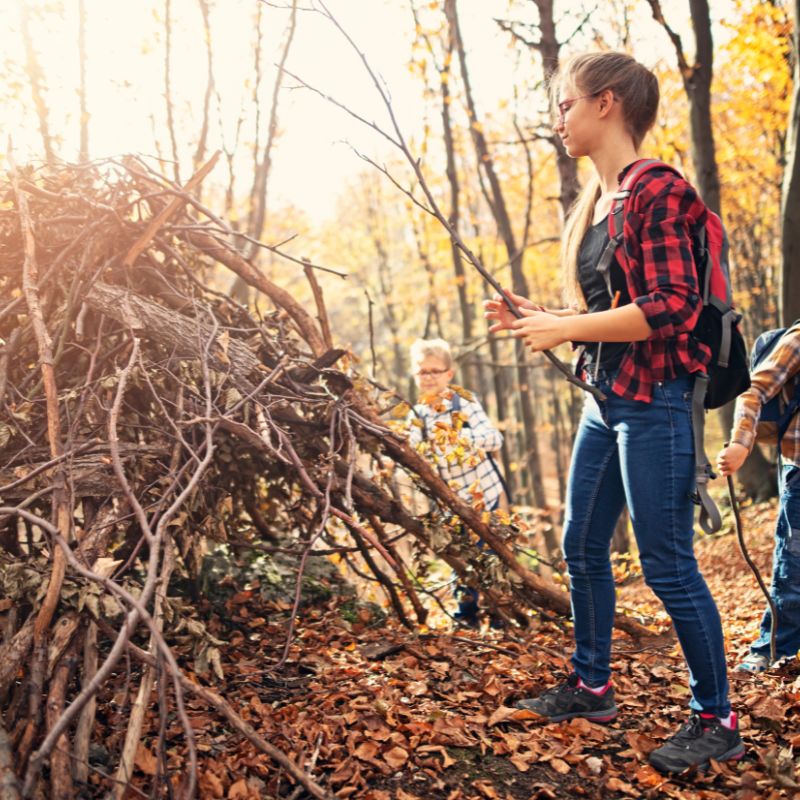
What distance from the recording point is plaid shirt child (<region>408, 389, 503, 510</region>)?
13.7 feet

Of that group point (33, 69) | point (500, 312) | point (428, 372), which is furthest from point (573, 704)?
point (33, 69)

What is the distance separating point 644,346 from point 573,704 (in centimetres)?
Answer: 142

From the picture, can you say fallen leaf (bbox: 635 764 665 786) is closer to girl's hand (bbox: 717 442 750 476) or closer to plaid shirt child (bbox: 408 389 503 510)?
girl's hand (bbox: 717 442 750 476)

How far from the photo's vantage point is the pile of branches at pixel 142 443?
2455 mm

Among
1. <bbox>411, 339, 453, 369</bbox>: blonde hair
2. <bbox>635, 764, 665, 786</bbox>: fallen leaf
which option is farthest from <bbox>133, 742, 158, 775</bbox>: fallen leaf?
<bbox>411, 339, 453, 369</bbox>: blonde hair

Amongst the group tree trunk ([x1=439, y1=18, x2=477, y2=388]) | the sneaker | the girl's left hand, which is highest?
tree trunk ([x1=439, y1=18, x2=477, y2=388])

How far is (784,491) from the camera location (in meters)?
3.74

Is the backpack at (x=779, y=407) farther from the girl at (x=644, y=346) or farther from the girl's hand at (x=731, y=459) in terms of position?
the girl at (x=644, y=346)

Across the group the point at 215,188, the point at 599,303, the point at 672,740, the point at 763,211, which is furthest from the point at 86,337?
the point at 763,211

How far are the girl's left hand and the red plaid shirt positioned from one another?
0.84 feet

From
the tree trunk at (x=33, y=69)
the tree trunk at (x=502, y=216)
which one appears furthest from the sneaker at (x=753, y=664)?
the tree trunk at (x=33, y=69)

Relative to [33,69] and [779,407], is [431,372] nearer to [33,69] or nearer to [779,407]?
[779,407]

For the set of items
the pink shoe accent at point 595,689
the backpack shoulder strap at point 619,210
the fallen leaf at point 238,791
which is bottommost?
the fallen leaf at point 238,791

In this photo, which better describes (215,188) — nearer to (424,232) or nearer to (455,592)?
(424,232)
